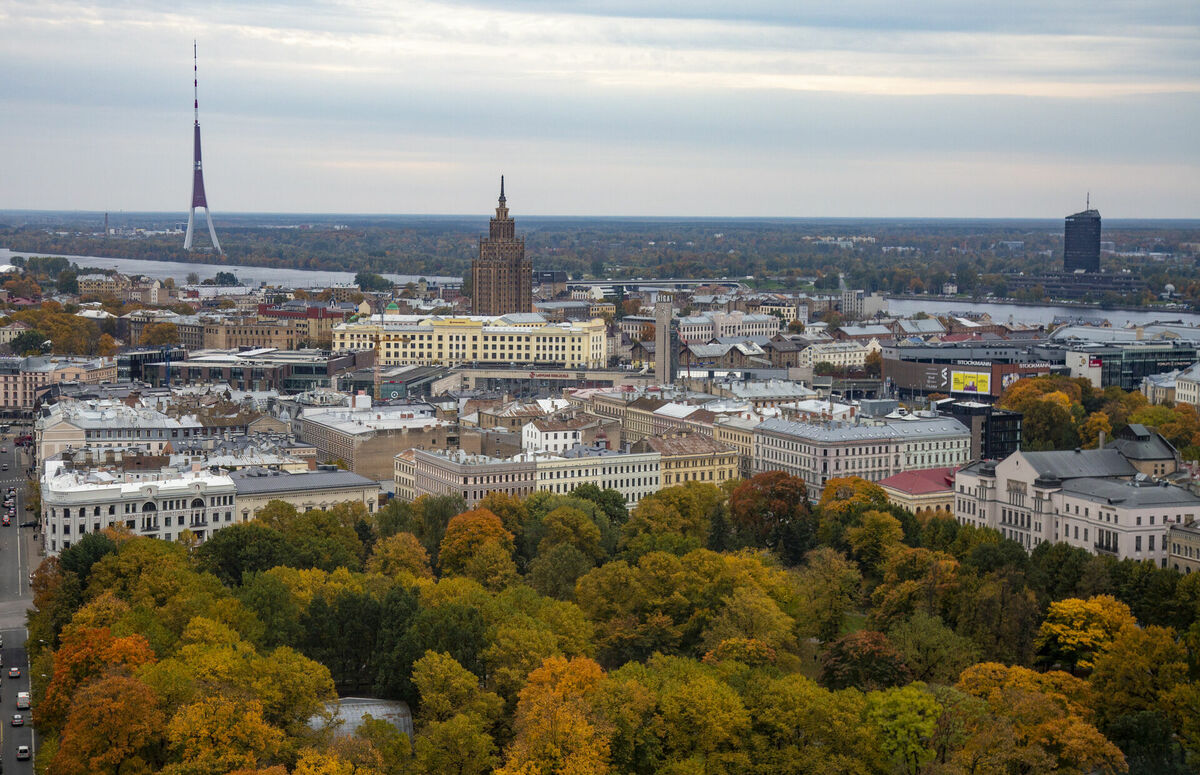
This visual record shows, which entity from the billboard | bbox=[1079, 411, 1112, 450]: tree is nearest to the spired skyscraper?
the billboard

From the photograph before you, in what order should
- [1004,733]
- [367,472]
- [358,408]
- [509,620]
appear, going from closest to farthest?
[1004,733]
[509,620]
[367,472]
[358,408]

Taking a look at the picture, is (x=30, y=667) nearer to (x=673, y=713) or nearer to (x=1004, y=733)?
(x=673, y=713)

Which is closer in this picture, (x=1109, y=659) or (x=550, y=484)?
(x=1109, y=659)

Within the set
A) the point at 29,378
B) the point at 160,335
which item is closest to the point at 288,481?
the point at 29,378

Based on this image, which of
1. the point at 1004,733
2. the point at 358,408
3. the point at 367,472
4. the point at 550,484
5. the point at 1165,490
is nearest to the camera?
the point at 1004,733

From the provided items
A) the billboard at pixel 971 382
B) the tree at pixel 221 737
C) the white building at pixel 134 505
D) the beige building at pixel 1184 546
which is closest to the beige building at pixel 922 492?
the beige building at pixel 1184 546

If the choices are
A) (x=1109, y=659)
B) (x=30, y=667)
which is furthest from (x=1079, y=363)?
(x=30, y=667)
